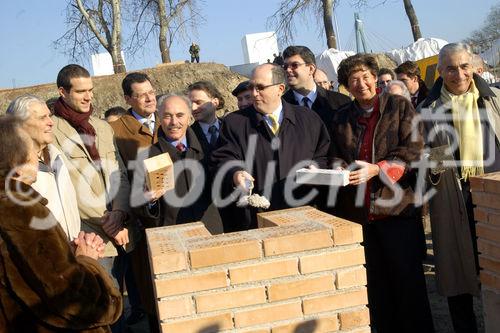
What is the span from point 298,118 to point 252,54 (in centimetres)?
1973

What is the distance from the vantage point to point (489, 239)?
3.58m

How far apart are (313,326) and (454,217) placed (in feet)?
6.54

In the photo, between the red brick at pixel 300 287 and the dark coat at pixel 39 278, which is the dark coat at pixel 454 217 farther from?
the dark coat at pixel 39 278

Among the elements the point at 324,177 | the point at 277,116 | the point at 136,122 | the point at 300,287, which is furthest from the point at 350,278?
the point at 136,122

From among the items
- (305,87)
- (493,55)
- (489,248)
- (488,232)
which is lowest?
(489,248)

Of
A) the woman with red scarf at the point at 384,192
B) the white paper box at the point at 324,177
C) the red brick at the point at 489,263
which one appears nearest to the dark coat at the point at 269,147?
the woman with red scarf at the point at 384,192

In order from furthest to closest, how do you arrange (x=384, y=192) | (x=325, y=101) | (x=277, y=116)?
(x=325, y=101) → (x=277, y=116) → (x=384, y=192)

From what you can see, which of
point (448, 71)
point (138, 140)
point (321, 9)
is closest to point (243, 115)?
point (138, 140)

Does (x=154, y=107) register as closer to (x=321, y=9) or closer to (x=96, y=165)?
(x=96, y=165)

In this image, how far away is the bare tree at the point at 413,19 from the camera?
18.7 meters

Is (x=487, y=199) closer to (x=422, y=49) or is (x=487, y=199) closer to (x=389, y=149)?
(x=389, y=149)

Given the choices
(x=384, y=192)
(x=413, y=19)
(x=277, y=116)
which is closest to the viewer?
(x=384, y=192)

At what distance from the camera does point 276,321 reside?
2.50 meters

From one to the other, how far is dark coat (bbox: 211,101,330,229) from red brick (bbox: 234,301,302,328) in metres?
1.41
